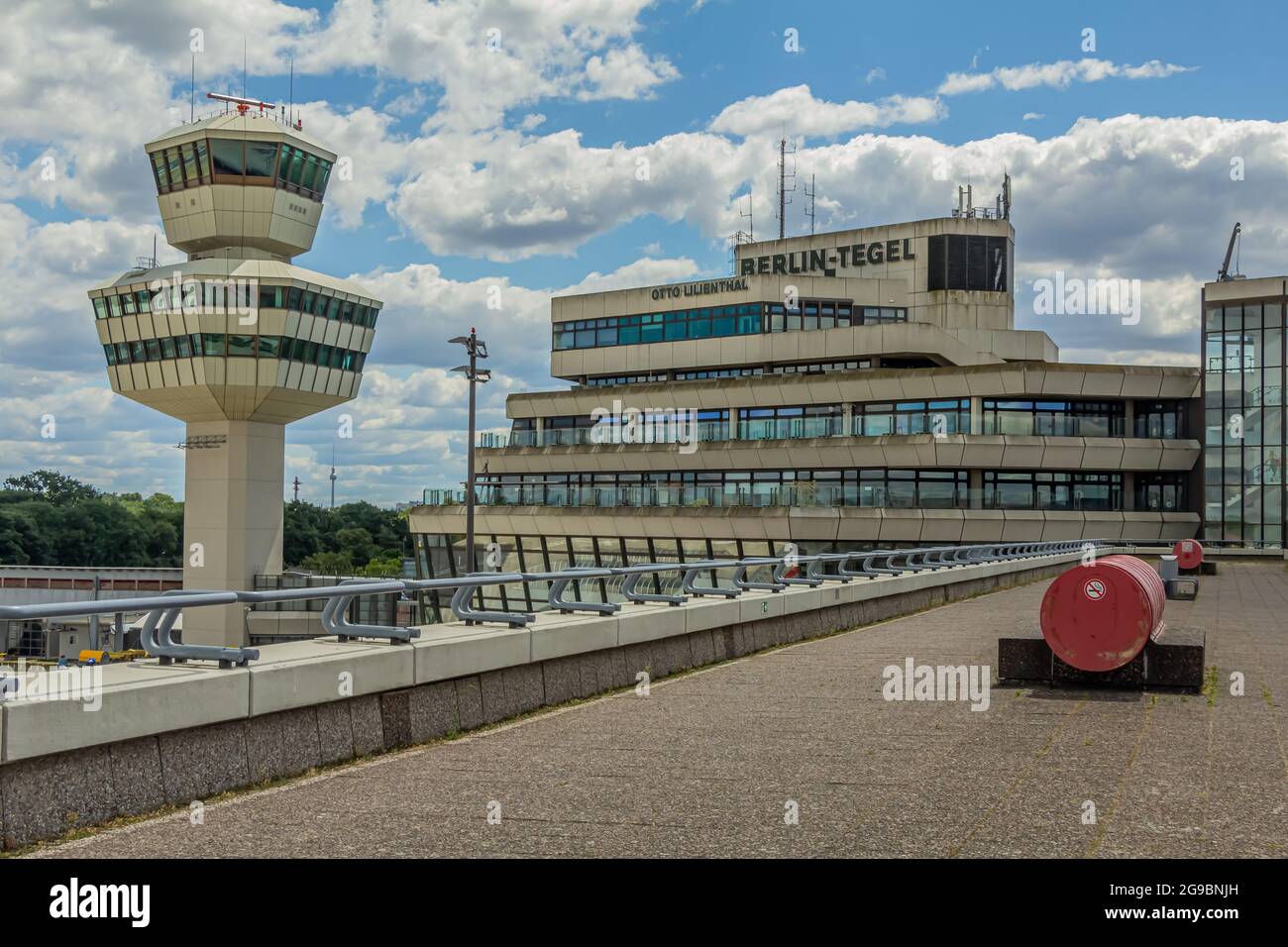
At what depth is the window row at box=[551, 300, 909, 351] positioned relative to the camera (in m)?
72.0

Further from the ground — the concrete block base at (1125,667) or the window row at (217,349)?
the window row at (217,349)

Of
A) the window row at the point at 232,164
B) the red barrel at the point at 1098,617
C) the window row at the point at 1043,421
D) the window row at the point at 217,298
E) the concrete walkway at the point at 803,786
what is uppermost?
the window row at the point at 232,164

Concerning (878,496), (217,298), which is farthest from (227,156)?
(878,496)

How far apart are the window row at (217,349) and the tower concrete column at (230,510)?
4.26 meters

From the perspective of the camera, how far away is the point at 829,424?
67.1m

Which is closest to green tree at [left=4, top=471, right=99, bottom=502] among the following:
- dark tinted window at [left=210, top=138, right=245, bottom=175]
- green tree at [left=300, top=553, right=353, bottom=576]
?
green tree at [left=300, top=553, right=353, bottom=576]

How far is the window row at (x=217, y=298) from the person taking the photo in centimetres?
6194

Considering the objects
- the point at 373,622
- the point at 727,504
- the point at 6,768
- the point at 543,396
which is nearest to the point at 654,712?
the point at 373,622

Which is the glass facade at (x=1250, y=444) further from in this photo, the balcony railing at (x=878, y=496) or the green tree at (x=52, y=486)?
the green tree at (x=52, y=486)

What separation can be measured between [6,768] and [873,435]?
61.2 meters

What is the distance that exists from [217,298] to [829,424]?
104 feet

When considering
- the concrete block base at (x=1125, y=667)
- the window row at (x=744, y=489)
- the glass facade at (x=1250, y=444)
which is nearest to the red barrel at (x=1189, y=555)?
the window row at (x=744, y=489)

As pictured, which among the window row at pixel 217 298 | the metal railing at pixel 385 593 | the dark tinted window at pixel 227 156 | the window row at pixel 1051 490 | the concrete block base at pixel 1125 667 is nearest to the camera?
the metal railing at pixel 385 593
